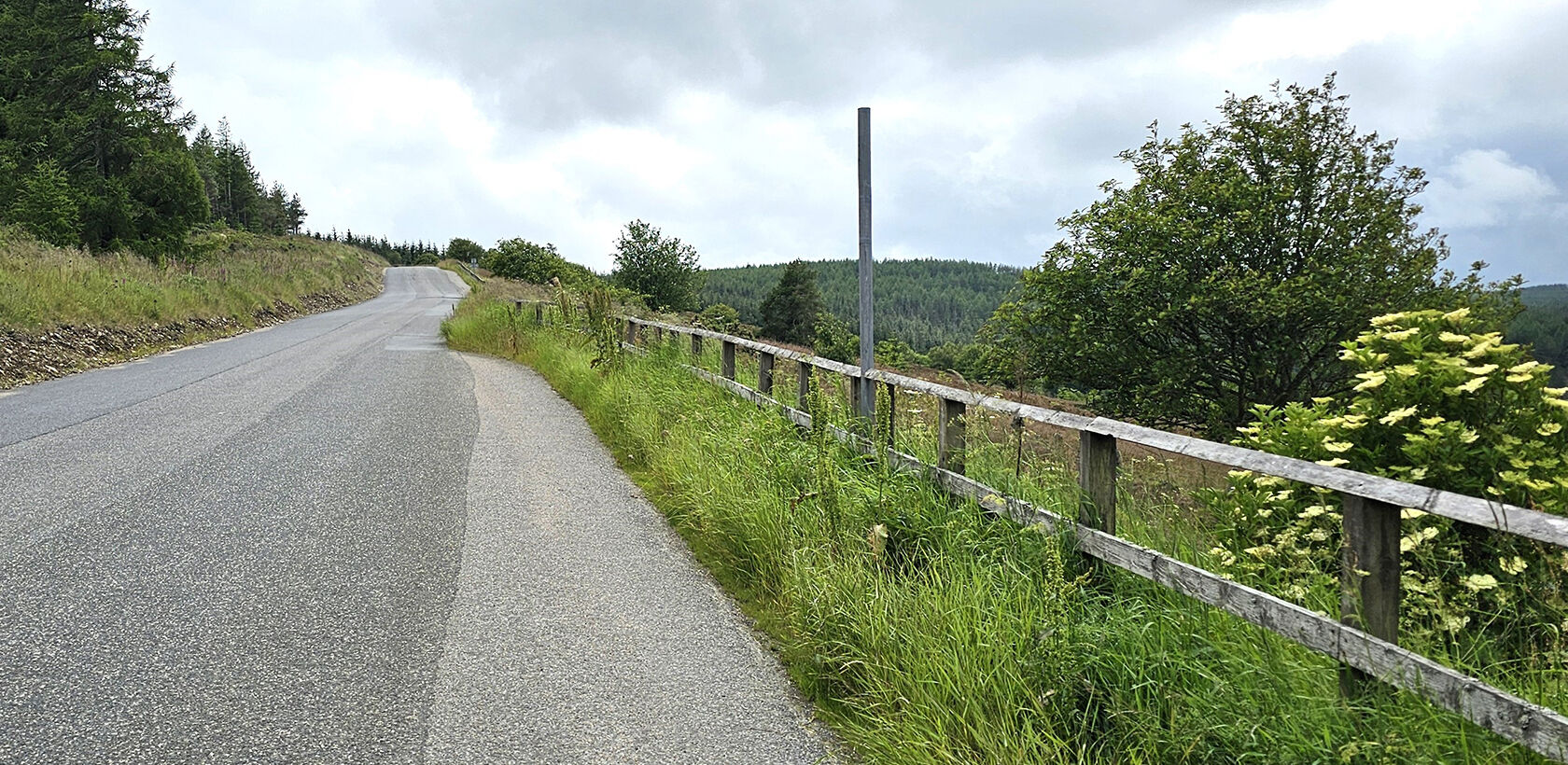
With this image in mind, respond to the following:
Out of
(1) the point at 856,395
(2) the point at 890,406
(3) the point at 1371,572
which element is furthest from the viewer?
(1) the point at 856,395

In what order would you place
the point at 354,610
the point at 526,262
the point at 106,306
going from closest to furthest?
the point at 354,610, the point at 106,306, the point at 526,262

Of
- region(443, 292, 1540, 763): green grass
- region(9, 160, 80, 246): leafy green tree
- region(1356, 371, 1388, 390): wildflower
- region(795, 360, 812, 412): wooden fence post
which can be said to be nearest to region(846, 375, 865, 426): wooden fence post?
region(443, 292, 1540, 763): green grass

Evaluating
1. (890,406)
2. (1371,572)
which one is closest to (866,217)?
(890,406)

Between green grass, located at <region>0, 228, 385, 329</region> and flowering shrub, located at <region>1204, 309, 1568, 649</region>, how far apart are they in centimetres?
1636

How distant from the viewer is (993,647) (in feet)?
9.22

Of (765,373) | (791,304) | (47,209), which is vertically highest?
(47,209)

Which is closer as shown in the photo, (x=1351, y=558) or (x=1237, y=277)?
(x=1351, y=558)

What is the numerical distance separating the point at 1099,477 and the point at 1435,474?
114 cm

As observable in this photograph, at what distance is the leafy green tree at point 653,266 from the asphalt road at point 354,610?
1513 inches

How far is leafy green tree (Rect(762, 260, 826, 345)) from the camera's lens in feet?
296

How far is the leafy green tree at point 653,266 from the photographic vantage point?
46.2 meters

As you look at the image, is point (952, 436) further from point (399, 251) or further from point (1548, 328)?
point (399, 251)

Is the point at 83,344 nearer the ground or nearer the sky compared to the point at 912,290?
nearer the ground

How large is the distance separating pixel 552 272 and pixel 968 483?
4741cm
